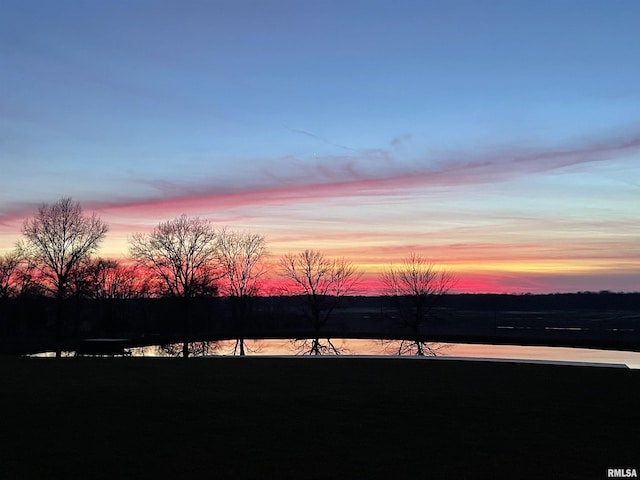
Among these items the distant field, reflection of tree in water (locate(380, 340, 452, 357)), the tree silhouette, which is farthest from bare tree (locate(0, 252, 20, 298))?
the distant field

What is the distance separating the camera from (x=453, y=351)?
81.8ft

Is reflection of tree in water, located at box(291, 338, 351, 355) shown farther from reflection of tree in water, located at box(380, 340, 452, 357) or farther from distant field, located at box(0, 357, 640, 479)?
distant field, located at box(0, 357, 640, 479)

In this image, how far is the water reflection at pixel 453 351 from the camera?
1923 cm

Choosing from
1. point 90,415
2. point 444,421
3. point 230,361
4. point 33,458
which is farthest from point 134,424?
point 230,361

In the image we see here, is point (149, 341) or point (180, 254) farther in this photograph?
point (180, 254)

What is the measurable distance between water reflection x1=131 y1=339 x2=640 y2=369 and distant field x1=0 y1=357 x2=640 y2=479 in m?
5.58

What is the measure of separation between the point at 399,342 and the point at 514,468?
23.3m

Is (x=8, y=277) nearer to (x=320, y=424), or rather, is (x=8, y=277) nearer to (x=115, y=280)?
(x=115, y=280)

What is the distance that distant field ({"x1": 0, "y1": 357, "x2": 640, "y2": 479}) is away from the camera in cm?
633

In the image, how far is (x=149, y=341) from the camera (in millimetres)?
31625

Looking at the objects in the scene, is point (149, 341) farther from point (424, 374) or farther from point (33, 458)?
point (33, 458)

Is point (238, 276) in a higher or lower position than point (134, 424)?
higher

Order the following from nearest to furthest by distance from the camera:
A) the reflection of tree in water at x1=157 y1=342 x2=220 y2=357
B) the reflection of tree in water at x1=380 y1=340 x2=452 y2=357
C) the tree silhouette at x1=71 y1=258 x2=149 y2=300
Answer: the reflection of tree in water at x1=380 y1=340 x2=452 y2=357 → the reflection of tree in water at x1=157 y1=342 x2=220 y2=357 → the tree silhouette at x1=71 y1=258 x2=149 y2=300

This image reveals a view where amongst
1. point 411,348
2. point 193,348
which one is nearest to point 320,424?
point 411,348
